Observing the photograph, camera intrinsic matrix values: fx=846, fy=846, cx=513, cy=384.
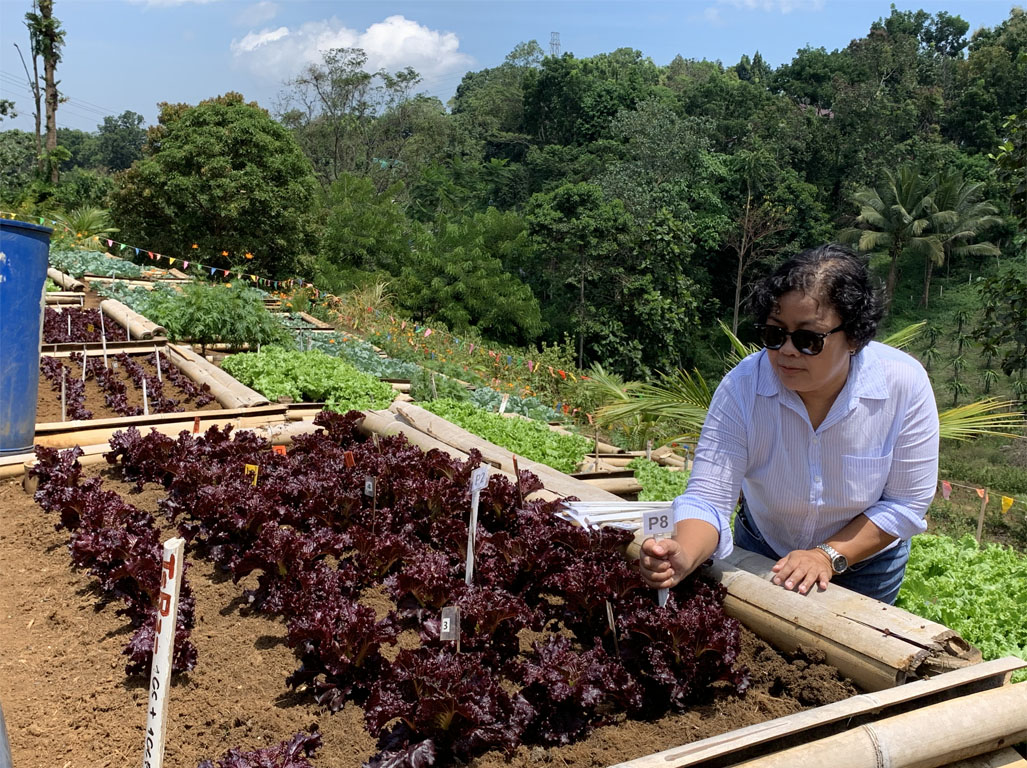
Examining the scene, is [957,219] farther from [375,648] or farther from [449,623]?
[449,623]

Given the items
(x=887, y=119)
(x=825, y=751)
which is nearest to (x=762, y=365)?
(x=825, y=751)

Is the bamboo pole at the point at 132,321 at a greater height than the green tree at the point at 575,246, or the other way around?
the green tree at the point at 575,246

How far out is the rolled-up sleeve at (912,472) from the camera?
9.08 feet

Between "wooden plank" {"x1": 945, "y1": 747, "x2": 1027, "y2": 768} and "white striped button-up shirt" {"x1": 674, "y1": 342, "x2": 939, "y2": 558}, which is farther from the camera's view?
"white striped button-up shirt" {"x1": 674, "y1": 342, "x2": 939, "y2": 558}

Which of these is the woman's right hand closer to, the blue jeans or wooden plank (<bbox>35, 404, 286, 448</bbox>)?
the blue jeans

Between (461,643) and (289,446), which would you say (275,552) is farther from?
(289,446)

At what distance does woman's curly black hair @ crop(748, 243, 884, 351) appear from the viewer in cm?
261

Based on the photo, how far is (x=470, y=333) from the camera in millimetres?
27375

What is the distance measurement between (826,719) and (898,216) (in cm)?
4324

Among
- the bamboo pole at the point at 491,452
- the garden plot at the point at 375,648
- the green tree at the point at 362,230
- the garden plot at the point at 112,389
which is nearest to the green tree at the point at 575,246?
the green tree at the point at 362,230

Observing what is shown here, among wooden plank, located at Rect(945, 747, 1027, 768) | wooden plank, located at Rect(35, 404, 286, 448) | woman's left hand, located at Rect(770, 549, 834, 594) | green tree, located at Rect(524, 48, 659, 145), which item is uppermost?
green tree, located at Rect(524, 48, 659, 145)

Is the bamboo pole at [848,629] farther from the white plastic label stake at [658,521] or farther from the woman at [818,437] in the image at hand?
the white plastic label stake at [658,521]

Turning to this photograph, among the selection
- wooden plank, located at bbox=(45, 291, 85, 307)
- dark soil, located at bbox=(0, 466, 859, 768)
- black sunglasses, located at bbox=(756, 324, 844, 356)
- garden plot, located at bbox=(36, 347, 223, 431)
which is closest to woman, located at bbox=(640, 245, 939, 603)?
black sunglasses, located at bbox=(756, 324, 844, 356)

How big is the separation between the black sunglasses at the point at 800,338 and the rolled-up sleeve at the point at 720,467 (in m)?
0.27
